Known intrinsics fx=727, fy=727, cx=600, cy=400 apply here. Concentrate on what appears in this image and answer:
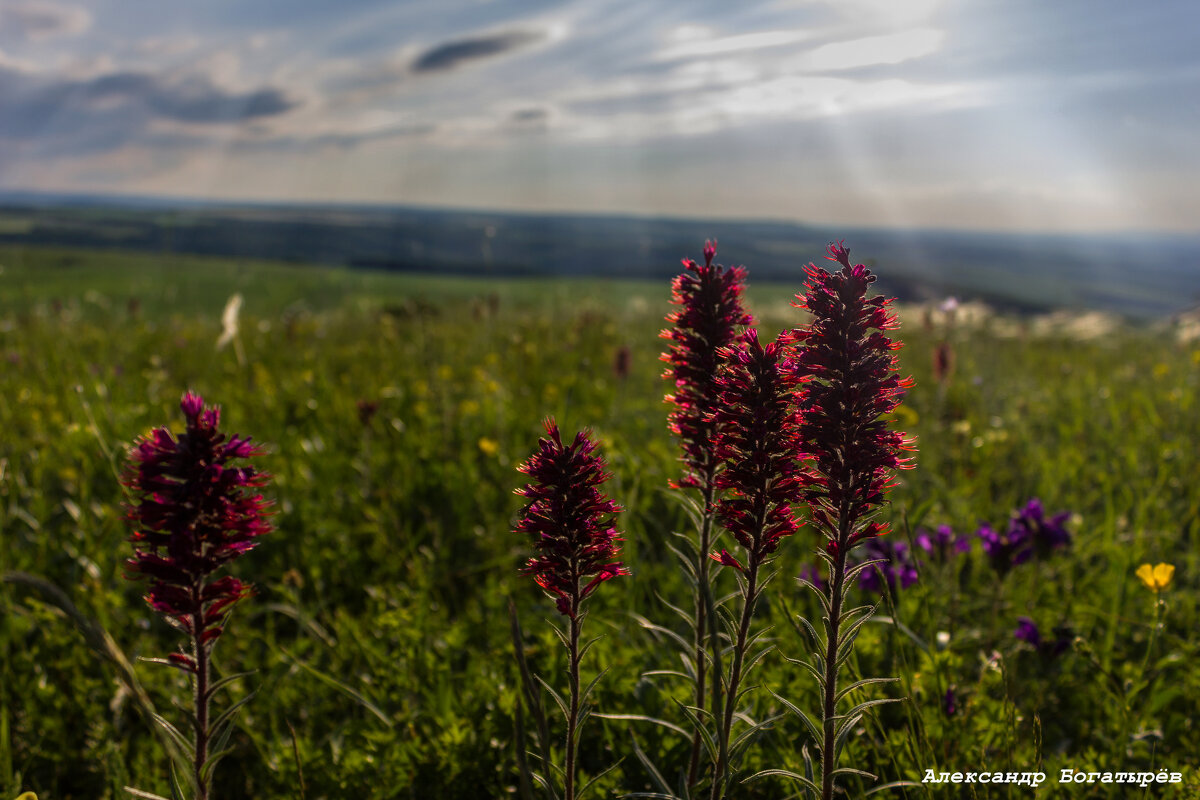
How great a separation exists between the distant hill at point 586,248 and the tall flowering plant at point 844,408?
118mm

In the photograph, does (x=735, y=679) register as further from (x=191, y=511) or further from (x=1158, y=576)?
(x=1158, y=576)

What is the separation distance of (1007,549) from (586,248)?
5217 centimetres

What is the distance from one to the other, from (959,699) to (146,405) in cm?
613

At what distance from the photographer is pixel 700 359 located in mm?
2146

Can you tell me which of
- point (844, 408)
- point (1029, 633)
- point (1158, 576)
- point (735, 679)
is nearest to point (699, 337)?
point (844, 408)

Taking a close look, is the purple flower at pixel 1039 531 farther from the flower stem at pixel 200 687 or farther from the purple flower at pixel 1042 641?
the flower stem at pixel 200 687

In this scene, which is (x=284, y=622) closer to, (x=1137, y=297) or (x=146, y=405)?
(x=146, y=405)

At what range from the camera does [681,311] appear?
223 cm

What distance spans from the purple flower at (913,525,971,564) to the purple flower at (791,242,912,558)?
2.16m

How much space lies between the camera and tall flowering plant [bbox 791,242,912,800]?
1.62 metres

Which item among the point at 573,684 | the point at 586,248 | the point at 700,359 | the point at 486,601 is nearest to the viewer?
the point at 573,684

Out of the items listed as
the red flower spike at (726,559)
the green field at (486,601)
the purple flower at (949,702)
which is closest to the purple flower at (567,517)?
the red flower spike at (726,559)

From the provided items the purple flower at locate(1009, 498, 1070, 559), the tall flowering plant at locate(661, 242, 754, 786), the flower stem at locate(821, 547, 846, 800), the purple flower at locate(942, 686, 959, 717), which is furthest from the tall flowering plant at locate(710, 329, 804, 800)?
the purple flower at locate(1009, 498, 1070, 559)

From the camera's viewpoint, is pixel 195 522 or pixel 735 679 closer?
pixel 195 522
